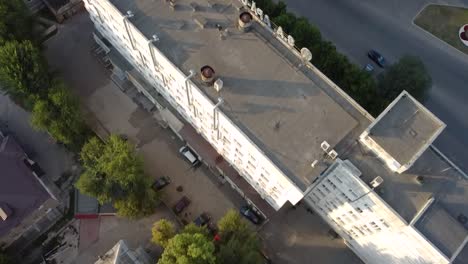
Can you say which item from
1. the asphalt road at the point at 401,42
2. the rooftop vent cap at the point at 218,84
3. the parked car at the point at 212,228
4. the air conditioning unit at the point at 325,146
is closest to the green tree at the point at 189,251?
the parked car at the point at 212,228

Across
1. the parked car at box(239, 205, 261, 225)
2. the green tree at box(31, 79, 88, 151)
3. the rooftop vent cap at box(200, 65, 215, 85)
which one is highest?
the green tree at box(31, 79, 88, 151)

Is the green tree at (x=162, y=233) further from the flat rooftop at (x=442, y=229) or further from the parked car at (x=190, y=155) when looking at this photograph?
the flat rooftop at (x=442, y=229)

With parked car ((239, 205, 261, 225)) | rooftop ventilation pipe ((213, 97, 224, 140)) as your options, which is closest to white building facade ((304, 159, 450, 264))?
parked car ((239, 205, 261, 225))

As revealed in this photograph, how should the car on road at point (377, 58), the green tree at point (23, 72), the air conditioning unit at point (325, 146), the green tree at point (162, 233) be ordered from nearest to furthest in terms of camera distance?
the air conditioning unit at point (325, 146) < the green tree at point (162, 233) < the green tree at point (23, 72) < the car on road at point (377, 58)

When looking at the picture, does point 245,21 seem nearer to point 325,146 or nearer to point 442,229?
point 325,146

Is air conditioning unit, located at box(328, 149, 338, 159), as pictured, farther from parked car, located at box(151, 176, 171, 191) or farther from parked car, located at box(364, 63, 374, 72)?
parked car, located at box(364, 63, 374, 72)
